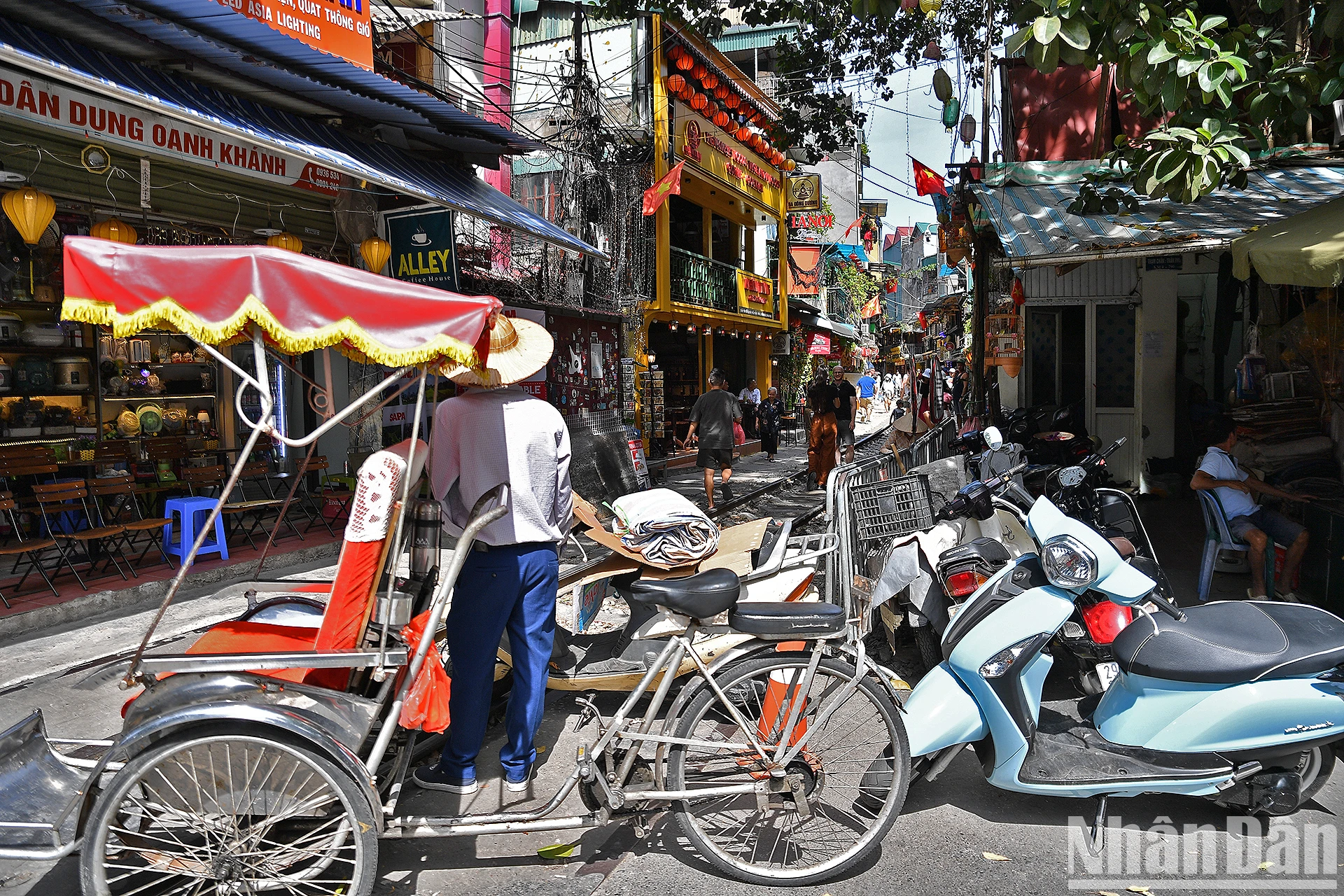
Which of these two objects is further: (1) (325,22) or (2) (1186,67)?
(1) (325,22)

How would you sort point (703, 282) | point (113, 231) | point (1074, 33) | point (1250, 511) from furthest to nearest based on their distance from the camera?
point (703, 282), point (113, 231), point (1250, 511), point (1074, 33)

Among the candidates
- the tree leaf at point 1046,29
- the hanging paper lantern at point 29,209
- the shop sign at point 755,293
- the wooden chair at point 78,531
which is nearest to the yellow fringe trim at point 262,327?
the tree leaf at point 1046,29

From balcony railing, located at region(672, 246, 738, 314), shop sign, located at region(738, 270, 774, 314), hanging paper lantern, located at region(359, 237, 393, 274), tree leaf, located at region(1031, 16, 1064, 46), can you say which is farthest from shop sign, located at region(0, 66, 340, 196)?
shop sign, located at region(738, 270, 774, 314)

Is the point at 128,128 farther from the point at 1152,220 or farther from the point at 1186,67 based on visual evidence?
the point at 1152,220

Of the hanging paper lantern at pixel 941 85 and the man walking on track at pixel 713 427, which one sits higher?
the hanging paper lantern at pixel 941 85

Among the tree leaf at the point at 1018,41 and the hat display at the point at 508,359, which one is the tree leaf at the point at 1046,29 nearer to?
the tree leaf at the point at 1018,41

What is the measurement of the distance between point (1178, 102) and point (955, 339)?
23.1 meters

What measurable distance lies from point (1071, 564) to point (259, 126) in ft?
22.4

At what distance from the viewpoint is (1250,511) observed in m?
6.12

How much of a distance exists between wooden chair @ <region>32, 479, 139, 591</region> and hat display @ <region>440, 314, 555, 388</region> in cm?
503

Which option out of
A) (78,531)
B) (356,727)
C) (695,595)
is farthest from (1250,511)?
(78,531)

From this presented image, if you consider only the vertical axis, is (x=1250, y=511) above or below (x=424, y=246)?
below

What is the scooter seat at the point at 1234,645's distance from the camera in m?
3.37

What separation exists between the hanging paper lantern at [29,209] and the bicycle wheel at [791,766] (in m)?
6.49
